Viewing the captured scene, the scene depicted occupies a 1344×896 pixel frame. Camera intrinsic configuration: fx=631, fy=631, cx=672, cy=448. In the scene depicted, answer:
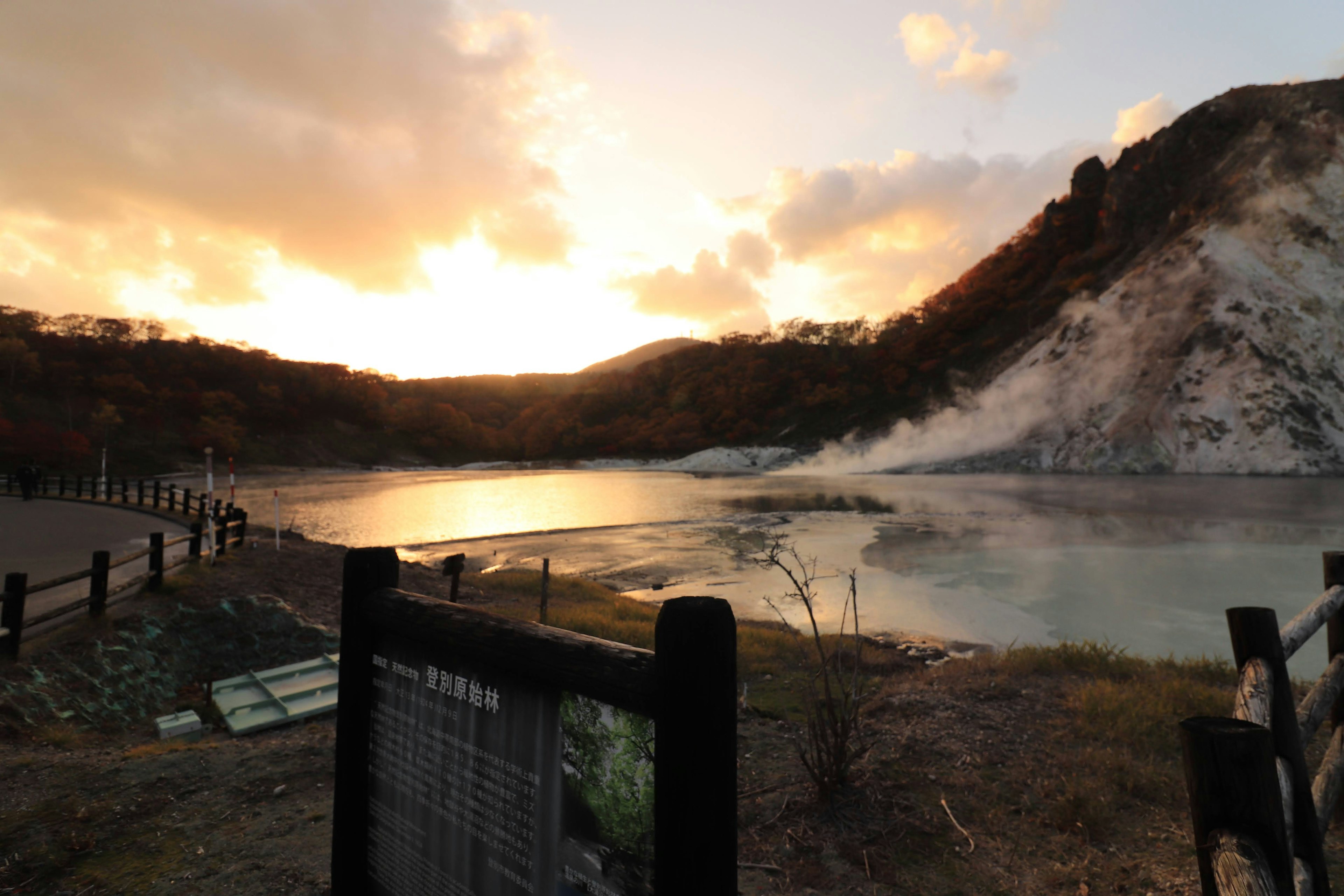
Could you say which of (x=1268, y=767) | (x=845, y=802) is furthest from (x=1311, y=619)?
(x=845, y=802)

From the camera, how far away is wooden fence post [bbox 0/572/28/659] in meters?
7.25

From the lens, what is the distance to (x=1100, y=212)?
292 feet

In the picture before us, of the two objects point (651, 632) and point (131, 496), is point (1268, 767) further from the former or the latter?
point (131, 496)

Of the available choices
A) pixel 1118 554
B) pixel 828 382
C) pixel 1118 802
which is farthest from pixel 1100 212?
pixel 1118 802

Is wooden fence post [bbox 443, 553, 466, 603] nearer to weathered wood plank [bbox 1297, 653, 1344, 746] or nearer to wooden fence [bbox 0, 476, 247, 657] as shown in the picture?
wooden fence [bbox 0, 476, 247, 657]

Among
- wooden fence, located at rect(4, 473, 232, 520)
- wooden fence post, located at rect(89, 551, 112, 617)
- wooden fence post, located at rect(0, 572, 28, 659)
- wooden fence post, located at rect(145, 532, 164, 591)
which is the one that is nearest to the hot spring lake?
wooden fence, located at rect(4, 473, 232, 520)

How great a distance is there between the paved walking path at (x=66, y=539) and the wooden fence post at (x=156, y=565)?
0.68 metres

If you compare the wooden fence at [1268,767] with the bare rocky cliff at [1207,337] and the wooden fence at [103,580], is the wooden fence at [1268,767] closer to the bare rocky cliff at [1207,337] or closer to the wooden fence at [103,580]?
the wooden fence at [103,580]

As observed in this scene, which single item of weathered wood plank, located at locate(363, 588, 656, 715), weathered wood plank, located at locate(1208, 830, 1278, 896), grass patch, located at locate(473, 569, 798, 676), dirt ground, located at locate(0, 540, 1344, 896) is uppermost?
weathered wood plank, located at locate(363, 588, 656, 715)

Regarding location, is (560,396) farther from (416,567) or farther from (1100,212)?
(416,567)

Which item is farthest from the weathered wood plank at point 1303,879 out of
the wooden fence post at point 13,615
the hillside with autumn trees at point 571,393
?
the hillside with autumn trees at point 571,393

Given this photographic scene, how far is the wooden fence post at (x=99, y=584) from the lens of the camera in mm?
8539

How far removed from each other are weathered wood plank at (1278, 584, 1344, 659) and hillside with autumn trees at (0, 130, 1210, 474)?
8033 cm

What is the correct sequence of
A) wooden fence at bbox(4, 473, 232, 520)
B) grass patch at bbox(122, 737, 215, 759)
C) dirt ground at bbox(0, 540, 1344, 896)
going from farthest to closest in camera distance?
1. wooden fence at bbox(4, 473, 232, 520)
2. grass patch at bbox(122, 737, 215, 759)
3. dirt ground at bbox(0, 540, 1344, 896)
